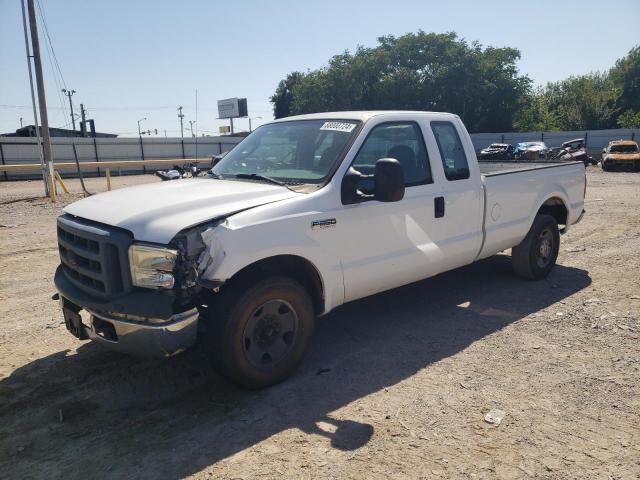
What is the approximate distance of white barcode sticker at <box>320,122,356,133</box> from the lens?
13.8ft

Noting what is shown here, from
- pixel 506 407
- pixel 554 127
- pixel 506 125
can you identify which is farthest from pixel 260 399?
pixel 554 127

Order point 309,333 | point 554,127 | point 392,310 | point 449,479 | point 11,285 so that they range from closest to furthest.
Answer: point 449,479 < point 309,333 < point 392,310 < point 11,285 < point 554,127

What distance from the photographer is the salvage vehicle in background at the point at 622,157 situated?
25344mm

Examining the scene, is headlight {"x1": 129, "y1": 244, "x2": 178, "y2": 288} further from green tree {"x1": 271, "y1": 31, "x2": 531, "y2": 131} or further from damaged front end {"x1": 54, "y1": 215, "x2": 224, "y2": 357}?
green tree {"x1": 271, "y1": 31, "x2": 531, "y2": 131}

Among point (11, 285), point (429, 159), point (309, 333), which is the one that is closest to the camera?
point (309, 333)

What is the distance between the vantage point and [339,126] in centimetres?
430

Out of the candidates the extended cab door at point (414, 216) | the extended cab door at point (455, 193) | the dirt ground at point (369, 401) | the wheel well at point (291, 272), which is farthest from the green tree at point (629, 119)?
the wheel well at point (291, 272)

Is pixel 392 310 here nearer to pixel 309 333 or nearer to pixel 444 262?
pixel 444 262

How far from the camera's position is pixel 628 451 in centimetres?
288

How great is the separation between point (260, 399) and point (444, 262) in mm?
2250

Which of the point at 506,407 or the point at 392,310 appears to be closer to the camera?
the point at 506,407

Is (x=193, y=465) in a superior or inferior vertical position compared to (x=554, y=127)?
inferior

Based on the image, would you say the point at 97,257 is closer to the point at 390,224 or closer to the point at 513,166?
the point at 390,224

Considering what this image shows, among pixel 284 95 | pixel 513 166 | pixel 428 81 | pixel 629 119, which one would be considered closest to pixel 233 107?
pixel 284 95
